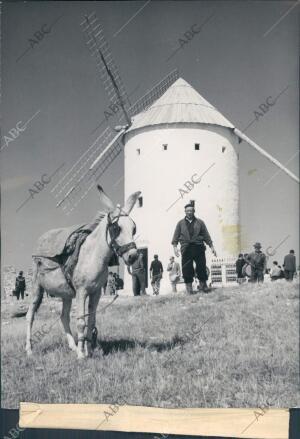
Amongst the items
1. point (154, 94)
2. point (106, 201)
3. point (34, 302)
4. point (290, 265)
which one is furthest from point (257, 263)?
point (34, 302)

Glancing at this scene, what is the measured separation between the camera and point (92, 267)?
4168 millimetres

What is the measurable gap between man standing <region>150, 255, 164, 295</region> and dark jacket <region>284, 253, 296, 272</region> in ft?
3.21

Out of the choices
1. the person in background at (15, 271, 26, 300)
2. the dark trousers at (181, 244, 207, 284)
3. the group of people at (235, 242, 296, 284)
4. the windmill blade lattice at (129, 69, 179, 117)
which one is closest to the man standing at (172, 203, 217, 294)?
the dark trousers at (181, 244, 207, 284)

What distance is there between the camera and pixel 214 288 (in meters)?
4.37

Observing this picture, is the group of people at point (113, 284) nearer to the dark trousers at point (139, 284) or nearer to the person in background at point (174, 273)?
the dark trousers at point (139, 284)

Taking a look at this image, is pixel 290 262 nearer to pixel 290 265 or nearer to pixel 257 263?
pixel 290 265

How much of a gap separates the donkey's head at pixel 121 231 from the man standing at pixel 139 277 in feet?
0.28

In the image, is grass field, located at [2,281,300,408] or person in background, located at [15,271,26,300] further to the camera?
person in background, located at [15,271,26,300]

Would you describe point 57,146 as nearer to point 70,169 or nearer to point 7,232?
point 70,169

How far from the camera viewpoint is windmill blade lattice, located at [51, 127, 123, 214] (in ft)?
14.9

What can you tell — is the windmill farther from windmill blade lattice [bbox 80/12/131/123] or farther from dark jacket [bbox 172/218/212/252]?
dark jacket [bbox 172/218/212/252]

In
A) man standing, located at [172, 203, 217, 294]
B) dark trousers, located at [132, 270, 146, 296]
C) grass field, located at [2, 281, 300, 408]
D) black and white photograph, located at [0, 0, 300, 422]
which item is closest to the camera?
grass field, located at [2, 281, 300, 408]

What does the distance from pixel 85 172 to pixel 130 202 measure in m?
0.68

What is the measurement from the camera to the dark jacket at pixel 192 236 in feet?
14.3
